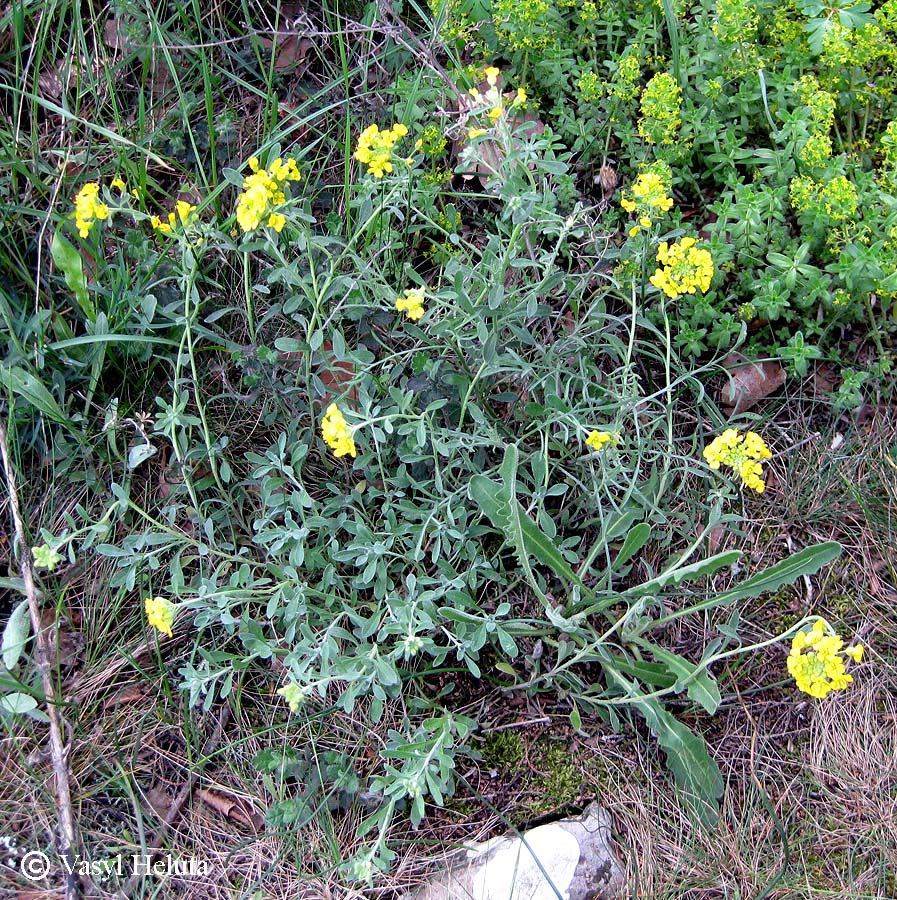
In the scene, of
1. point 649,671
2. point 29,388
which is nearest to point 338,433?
point 649,671

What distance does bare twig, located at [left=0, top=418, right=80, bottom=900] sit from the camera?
2488 mm

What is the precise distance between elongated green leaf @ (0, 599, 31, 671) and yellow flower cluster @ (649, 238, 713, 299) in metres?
2.23

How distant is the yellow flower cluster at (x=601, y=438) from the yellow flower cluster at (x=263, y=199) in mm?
993

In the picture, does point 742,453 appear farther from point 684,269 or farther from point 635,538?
point 684,269

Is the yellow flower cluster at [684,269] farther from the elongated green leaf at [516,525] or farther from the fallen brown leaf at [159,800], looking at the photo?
the fallen brown leaf at [159,800]

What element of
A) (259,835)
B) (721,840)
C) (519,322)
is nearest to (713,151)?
(519,322)

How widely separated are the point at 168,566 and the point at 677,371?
1825mm

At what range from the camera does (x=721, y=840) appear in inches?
99.1

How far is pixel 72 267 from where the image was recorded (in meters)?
2.82

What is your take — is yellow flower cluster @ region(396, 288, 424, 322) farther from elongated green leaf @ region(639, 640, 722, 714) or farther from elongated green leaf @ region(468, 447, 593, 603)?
elongated green leaf @ region(639, 640, 722, 714)

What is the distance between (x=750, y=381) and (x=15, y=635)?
2.61m

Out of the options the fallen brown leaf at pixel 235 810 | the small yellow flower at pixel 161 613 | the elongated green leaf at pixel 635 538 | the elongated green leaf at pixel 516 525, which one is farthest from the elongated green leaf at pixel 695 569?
the fallen brown leaf at pixel 235 810

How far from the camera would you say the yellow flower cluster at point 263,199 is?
198 centimetres

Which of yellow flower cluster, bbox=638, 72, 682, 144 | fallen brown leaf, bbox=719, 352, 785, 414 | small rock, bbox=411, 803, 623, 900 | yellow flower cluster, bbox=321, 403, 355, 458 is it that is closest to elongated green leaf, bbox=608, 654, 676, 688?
small rock, bbox=411, 803, 623, 900
